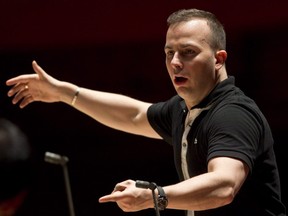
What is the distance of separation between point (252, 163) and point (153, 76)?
2713mm

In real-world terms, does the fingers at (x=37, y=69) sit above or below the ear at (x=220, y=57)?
above

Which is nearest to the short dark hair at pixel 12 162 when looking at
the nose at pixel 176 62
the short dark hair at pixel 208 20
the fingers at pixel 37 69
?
the nose at pixel 176 62

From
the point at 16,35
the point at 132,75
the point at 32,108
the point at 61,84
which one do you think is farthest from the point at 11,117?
the point at 61,84

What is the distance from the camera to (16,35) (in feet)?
15.6

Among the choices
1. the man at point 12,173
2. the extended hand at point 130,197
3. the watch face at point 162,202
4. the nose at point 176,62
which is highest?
the nose at point 176,62

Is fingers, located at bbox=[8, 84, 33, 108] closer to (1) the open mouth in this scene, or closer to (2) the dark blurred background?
(1) the open mouth

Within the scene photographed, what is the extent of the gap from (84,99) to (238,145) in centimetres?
112

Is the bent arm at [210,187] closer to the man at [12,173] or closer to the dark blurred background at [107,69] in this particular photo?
the man at [12,173]

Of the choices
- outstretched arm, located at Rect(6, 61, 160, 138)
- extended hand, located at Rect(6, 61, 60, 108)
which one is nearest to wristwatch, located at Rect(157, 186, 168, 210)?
outstretched arm, located at Rect(6, 61, 160, 138)

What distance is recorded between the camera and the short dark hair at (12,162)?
1399 millimetres

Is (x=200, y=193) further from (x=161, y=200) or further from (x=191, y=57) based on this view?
(x=191, y=57)

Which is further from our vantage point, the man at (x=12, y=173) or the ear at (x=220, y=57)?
the ear at (x=220, y=57)

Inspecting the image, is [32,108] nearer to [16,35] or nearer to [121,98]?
[16,35]

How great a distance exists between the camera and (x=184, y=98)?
2.69 meters
